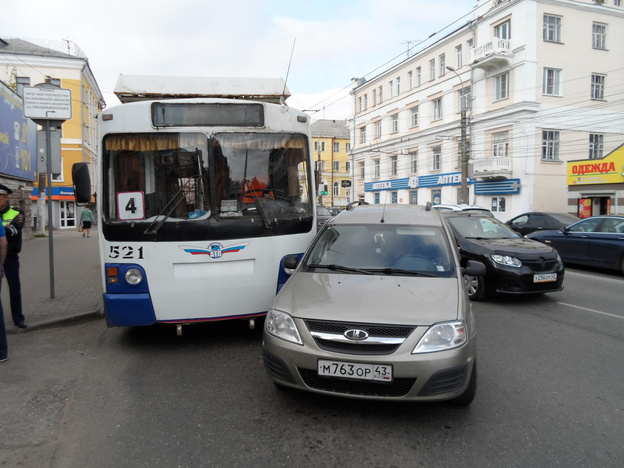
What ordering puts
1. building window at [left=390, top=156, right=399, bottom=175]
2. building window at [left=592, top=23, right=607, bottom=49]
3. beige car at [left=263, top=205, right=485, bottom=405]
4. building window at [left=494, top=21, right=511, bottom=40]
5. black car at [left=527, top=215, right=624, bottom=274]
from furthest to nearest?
1. building window at [left=390, top=156, right=399, bottom=175]
2. building window at [left=592, top=23, right=607, bottom=49]
3. building window at [left=494, top=21, right=511, bottom=40]
4. black car at [left=527, top=215, right=624, bottom=274]
5. beige car at [left=263, top=205, right=485, bottom=405]

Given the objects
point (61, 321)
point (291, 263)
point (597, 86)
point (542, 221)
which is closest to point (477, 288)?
point (291, 263)

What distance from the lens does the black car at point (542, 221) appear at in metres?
17.2

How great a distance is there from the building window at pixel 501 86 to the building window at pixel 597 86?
634cm

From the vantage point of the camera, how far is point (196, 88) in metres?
5.95

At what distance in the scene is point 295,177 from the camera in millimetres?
5641

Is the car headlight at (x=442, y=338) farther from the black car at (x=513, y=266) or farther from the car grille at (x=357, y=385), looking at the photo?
the black car at (x=513, y=266)

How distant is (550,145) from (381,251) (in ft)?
107

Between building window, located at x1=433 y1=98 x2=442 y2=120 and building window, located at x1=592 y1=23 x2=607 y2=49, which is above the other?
building window, located at x1=592 y1=23 x2=607 y2=49

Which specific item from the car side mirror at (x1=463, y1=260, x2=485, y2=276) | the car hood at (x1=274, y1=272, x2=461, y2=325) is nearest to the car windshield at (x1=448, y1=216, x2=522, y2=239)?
the car side mirror at (x1=463, y1=260, x2=485, y2=276)

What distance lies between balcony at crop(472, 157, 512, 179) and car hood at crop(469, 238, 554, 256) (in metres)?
25.0

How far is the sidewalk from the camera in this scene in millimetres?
6737

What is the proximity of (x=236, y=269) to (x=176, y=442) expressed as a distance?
2.23 m

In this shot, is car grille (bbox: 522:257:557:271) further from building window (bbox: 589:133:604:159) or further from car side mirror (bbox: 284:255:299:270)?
building window (bbox: 589:133:604:159)

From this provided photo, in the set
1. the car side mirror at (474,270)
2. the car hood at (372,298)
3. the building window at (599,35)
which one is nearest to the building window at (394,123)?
the building window at (599,35)
